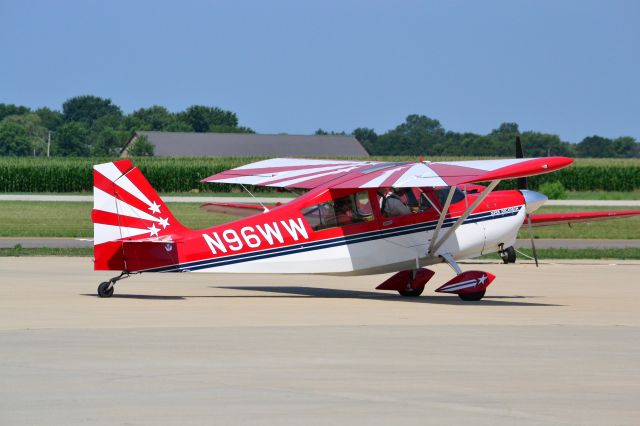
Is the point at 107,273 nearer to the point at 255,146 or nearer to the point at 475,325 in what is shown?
the point at 475,325

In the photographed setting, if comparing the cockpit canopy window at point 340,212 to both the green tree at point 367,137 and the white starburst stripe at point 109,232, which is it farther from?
the green tree at point 367,137

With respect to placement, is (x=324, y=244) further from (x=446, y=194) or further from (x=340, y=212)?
(x=446, y=194)

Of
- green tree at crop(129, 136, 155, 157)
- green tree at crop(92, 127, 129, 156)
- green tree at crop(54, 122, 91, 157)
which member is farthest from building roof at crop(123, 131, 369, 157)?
green tree at crop(54, 122, 91, 157)

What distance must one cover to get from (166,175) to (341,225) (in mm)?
51617

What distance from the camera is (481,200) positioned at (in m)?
18.0

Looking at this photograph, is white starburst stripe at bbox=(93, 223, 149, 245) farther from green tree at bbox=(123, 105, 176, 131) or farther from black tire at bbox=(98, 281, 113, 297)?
green tree at bbox=(123, 105, 176, 131)

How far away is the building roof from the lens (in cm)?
11238

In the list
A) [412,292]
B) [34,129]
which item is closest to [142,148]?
[34,129]

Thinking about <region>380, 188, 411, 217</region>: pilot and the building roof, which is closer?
<region>380, 188, 411, 217</region>: pilot

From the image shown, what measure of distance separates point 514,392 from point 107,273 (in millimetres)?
13639

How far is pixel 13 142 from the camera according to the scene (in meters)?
152

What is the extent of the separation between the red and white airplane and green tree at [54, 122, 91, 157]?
409 ft

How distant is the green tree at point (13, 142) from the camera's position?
150750 millimetres

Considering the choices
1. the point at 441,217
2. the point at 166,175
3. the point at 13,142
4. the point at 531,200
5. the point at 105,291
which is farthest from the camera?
the point at 13,142
